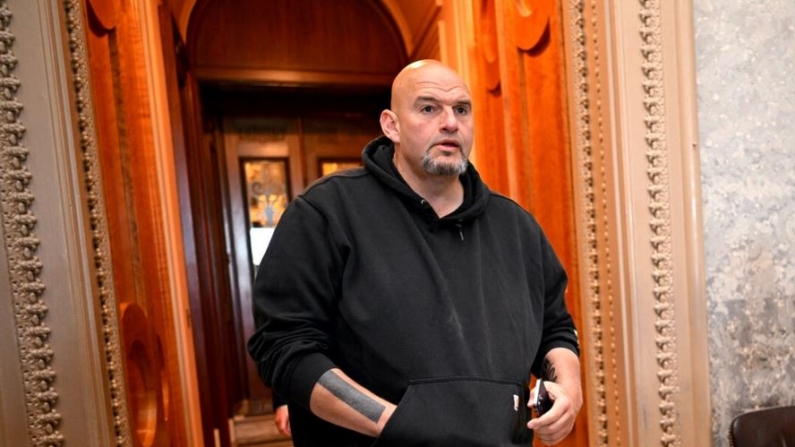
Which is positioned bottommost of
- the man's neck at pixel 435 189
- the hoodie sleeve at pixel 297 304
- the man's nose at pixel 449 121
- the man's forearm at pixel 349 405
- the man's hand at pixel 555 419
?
the man's hand at pixel 555 419

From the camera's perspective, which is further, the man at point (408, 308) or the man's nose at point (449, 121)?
the man's nose at point (449, 121)

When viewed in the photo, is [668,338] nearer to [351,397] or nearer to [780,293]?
[780,293]

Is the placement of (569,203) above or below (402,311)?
above

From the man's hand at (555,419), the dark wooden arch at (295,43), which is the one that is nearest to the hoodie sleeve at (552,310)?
the man's hand at (555,419)

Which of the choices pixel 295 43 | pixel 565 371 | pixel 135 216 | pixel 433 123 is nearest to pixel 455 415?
pixel 565 371

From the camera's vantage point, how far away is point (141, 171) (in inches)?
61.1

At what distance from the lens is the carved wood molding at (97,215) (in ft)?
2.81

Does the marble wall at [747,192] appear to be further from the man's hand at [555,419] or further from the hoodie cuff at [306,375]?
the hoodie cuff at [306,375]

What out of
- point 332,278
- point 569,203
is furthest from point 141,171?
point 569,203

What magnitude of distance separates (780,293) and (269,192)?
3.05 m

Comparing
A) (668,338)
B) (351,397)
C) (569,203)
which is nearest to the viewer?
(351,397)

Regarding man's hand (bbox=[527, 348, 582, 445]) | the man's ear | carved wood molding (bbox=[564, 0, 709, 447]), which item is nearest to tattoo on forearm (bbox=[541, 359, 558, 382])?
man's hand (bbox=[527, 348, 582, 445])

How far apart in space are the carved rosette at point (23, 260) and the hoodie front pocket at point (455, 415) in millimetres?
621

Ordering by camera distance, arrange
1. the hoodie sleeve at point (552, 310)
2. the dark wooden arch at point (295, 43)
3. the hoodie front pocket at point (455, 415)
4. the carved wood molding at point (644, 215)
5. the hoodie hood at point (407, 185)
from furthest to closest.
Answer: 1. the dark wooden arch at point (295, 43)
2. the carved wood molding at point (644, 215)
3. the hoodie sleeve at point (552, 310)
4. the hoodie hood at point (407, 185)
5. the hoodie front pocket at point (455, 415)
